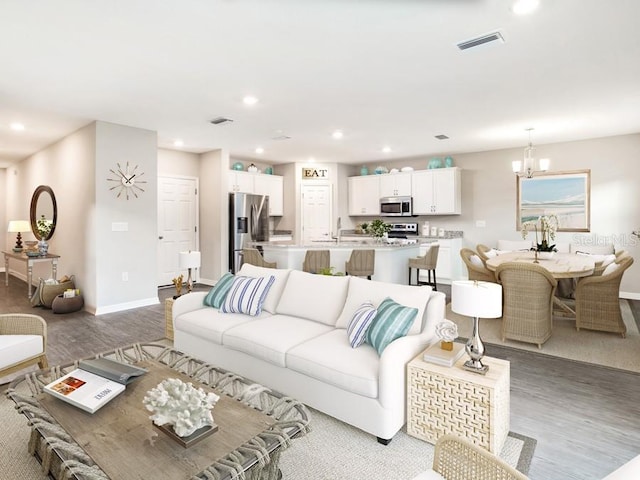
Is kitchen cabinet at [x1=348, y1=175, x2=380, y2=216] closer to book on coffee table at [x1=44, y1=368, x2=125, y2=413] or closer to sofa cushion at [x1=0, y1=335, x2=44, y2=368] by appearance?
sofa cushion at [x1=0, y1=335, x2=44, y2=368]

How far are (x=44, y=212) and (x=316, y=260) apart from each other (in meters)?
5.08

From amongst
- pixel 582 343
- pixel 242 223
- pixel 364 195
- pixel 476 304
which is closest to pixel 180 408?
pixel 476 304

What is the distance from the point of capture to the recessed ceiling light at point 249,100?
4.02 metres

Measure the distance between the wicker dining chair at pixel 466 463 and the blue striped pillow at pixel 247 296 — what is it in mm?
2091

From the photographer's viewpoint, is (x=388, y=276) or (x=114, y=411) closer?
(x=114, y=411)

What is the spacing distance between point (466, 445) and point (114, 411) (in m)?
1.56

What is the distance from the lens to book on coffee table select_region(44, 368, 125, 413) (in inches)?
71.2

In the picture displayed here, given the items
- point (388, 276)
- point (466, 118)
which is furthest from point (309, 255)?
point (466, 118)

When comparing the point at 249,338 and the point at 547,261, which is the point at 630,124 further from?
the point at 249,338

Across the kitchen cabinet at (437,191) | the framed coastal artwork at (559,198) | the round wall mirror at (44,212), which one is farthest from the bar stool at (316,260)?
the round wall mirror at (44,212)

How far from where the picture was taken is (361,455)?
6.78 feet

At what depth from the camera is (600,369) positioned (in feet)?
10.5

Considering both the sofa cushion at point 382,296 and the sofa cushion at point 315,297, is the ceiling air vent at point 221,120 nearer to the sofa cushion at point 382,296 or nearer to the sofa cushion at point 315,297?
the sofa cushion at point 315,297

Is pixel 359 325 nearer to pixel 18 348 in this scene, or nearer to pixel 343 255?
pixel 18 348
